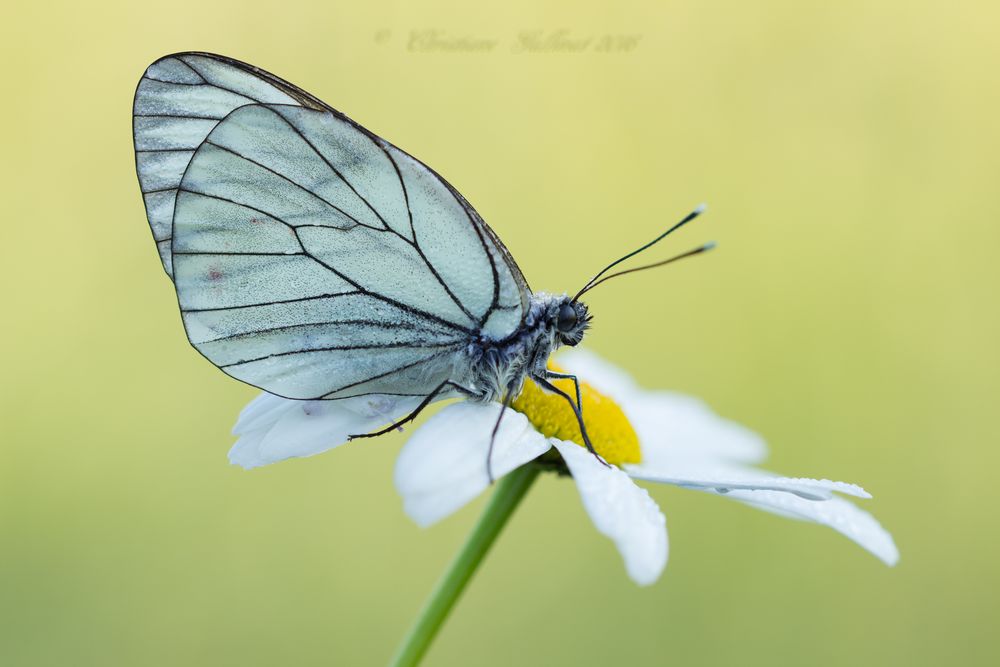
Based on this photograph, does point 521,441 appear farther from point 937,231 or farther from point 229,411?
point 937,231

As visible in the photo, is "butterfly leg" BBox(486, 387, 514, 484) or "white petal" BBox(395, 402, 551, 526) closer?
"white petal" BBox(395, 402, 551, 526)

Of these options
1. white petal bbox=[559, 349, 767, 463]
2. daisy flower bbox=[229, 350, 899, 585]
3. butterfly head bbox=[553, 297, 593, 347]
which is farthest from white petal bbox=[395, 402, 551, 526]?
white petal bbox=[559, 349, 767, 463]

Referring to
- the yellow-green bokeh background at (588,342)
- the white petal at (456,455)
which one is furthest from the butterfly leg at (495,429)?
the yellow-green bokeh background at (588,342)

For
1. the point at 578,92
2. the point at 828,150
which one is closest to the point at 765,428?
the point at 828,150

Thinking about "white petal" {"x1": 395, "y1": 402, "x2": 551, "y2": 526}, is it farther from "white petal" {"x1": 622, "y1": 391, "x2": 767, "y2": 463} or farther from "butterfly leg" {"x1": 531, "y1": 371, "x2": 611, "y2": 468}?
"white petal" {"x1": 622, "y1": 391, "x2": 767, "y2": 463}

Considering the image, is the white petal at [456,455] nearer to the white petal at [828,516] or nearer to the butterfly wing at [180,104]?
the white petal at [828,516]

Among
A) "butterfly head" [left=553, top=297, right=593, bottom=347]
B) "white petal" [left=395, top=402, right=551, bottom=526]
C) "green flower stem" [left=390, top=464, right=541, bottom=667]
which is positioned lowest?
"green flower stem" [left=390, top=464, right=541, bottom=667]

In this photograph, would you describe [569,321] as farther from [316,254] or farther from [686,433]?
[686,433]
